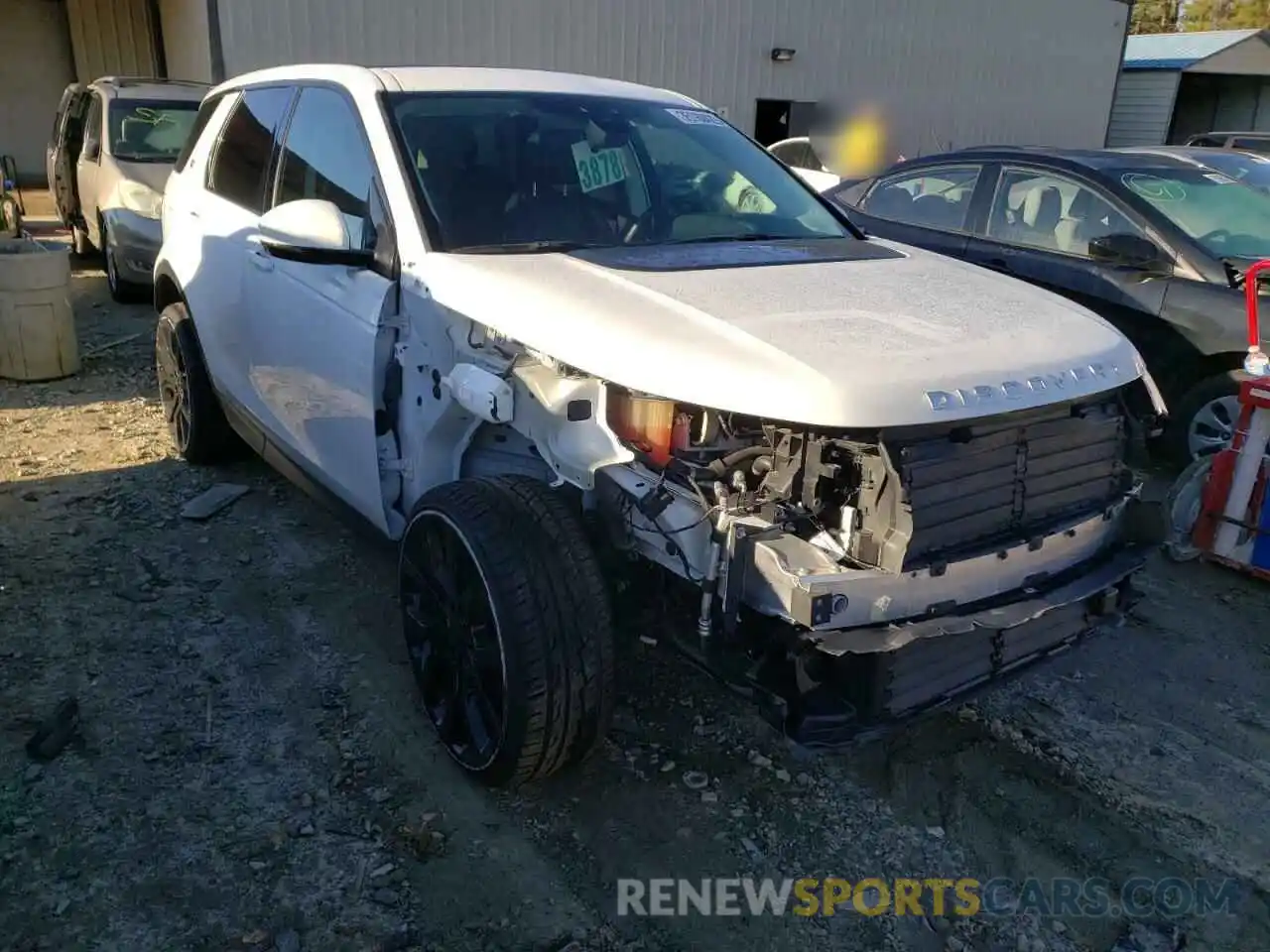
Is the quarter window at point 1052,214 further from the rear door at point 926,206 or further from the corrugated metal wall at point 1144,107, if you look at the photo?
the corrugated metal wall at point 1144,107

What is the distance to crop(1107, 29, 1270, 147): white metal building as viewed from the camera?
27.4 m

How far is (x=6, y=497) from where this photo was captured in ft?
16.6

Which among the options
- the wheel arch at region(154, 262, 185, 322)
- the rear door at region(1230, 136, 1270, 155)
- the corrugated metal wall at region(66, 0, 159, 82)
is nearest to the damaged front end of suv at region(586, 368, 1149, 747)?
the wheel arch at region(154, 262, 185, 322)

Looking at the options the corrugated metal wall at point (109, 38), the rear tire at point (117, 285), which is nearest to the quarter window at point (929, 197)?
the rear tire at point (117, 285)

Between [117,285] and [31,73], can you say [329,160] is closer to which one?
[117,285]

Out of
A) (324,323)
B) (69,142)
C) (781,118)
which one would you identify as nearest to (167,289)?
(324,323)

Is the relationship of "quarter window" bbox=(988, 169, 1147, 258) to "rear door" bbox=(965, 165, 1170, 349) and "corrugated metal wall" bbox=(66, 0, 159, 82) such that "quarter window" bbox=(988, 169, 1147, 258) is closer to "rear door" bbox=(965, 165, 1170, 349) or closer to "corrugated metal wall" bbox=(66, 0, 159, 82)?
"rear door" bbox=(965, 165, 1170, 349)

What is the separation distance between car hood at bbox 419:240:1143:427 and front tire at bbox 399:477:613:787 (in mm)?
472

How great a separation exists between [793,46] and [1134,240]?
13.3 metres

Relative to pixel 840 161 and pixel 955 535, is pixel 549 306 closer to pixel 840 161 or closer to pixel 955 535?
pixel 955 535

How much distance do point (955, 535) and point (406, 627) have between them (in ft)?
5.63

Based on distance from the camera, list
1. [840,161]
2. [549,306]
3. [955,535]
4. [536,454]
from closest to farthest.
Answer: [955,535] < [549,306] < [536,454] < [840,161]

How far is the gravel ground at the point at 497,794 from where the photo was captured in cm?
259

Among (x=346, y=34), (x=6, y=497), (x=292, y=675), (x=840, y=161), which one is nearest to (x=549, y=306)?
(x=292, y=675)
